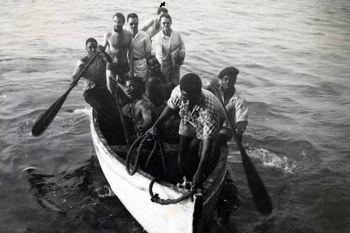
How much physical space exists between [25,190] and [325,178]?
7124 mm

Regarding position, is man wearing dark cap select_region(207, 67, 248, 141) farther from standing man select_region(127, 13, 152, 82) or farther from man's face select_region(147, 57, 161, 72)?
standing man select_region(127, 13, 152, 82)

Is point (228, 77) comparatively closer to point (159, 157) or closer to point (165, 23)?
point (159, 157)

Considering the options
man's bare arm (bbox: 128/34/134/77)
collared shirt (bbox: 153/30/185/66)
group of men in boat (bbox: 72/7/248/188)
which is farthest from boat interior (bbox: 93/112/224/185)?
collared shirt (bbox: 153/30/185/66)

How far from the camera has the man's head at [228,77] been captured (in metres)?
6.69

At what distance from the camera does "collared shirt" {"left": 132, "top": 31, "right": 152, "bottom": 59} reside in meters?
8.88

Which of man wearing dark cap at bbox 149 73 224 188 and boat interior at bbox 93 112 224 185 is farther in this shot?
boat interior at bbox 93 112 224 185

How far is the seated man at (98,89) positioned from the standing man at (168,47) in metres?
1.32

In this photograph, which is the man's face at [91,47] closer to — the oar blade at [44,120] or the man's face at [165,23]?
the oar blade at [44,120]

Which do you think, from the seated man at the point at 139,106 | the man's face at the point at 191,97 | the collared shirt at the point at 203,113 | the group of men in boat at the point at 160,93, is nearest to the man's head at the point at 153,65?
the group of men in boat at the point at 160,93

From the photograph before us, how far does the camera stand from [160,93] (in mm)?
7668

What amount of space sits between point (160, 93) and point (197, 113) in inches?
87.7

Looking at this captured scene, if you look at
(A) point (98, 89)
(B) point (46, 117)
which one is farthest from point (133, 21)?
(B) point (46, 117)

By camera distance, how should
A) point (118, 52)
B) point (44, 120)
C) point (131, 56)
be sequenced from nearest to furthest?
1. point (44, 120)
2. point (118, 52)
3. point (131, 56)

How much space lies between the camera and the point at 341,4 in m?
29.2
